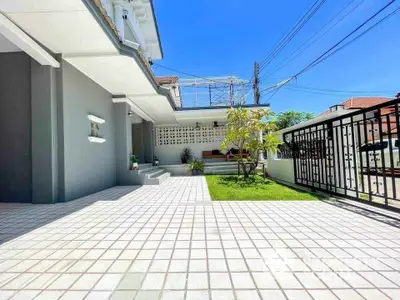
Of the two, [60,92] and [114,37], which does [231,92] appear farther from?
[60,92]

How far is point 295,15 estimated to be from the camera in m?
10.2

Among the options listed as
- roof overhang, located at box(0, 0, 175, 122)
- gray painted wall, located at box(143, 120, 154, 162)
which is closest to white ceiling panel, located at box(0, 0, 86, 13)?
roof overhang, located at box(0, 0, 175, 122)

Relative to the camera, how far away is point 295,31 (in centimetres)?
1123

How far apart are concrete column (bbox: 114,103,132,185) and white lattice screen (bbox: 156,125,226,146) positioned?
19.9 ft

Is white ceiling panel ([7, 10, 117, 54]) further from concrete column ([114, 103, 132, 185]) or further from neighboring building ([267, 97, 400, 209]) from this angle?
neighboring building ([267, 97, 400, 209])

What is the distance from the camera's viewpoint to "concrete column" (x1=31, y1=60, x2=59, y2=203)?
18.0 feet

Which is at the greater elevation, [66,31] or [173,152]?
[66,31]

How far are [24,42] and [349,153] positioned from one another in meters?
7.70

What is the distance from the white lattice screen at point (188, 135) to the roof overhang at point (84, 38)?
7282mm

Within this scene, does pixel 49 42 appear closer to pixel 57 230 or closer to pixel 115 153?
pixel 57 230

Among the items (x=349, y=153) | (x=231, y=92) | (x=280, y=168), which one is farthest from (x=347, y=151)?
(x=231, y=92)

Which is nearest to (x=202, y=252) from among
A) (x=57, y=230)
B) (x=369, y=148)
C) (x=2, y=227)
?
(x=57, y=230)

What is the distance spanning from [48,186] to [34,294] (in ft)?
13.6

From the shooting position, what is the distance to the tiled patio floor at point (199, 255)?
200 cm
